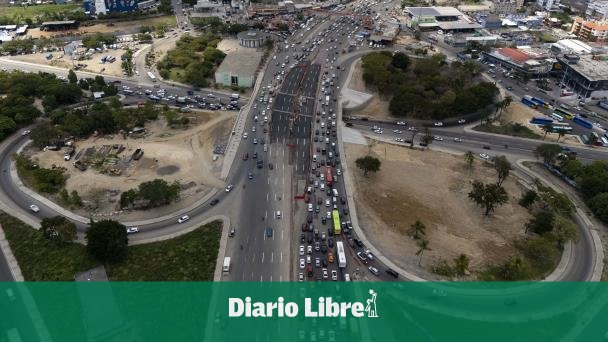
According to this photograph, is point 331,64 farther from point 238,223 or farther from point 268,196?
point 238,223

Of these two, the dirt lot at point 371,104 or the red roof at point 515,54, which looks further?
the red roof at point 515,54

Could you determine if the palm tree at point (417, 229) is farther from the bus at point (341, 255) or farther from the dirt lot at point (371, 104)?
the dirt lot at point (371, 104)

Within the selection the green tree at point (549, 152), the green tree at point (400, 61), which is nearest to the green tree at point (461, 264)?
the green tree at point (549, 152)

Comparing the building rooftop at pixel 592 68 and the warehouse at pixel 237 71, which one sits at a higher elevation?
the building rooftop at pixel 592 68

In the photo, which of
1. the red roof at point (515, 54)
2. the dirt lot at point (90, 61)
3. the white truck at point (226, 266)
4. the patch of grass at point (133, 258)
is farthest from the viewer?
the red roof at point (515, 54)

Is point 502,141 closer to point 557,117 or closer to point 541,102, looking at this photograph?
point 557,117

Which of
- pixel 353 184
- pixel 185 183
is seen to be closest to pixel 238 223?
pixel 185 183
